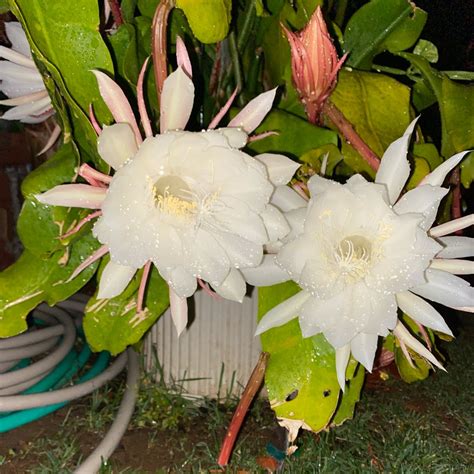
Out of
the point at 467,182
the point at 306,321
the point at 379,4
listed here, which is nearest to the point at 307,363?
the point at 306,321

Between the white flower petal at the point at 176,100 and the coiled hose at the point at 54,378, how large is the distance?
0.44m

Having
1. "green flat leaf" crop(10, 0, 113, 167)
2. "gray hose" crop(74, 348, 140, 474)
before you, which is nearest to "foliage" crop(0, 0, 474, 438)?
"green flat leaf" crop(10, 0, 113, 167)

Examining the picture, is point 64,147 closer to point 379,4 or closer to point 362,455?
point 379,4

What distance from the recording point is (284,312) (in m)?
0.48

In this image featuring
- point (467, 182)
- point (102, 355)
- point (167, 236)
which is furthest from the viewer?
point (102, 355)

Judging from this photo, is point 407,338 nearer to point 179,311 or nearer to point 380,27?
point 179,311

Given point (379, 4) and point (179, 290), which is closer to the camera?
point (179, 290)

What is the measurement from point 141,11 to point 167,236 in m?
0.28

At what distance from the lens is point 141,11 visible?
1.97 ft

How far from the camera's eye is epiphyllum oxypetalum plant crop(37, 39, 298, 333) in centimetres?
41

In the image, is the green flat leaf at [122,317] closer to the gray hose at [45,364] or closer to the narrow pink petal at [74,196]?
the narrow pink petal at [74,196]

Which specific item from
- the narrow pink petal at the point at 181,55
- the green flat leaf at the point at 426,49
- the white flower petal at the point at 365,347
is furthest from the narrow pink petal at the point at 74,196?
the green flat leaf at the point at 426,49

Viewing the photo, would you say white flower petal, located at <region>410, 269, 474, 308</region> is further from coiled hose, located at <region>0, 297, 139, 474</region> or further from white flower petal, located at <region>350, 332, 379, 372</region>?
coiled hose, located at <region>0, 297, 139, 474</region>

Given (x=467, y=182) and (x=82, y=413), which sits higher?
(x=467, y=182)
